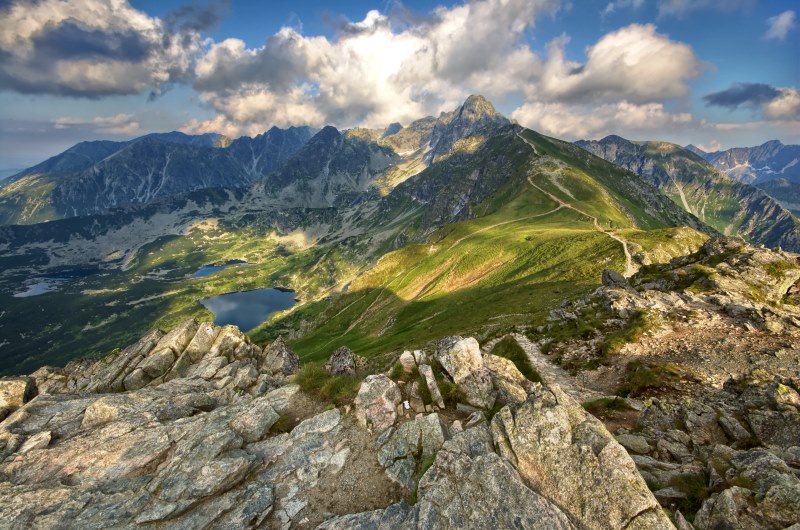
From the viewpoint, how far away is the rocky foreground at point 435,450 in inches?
564

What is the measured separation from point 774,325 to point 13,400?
220 feet

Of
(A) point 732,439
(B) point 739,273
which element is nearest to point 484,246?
(B) point 739,273

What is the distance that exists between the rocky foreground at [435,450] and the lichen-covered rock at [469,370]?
99 mm

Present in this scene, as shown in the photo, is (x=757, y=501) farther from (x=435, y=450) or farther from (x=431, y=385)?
(x=431, y=385)

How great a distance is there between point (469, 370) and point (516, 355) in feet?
68.9

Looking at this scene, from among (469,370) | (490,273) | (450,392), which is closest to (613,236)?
(490,273)

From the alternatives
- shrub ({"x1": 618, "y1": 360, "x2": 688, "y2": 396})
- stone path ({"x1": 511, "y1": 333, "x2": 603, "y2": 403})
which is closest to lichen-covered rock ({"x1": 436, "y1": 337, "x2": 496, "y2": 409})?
stone path ({"x1": 511, "y1": 333, "x2": 603, "y2": 403})

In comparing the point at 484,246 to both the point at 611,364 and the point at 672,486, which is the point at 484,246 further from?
the point at 672,486

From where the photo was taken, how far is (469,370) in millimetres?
23859

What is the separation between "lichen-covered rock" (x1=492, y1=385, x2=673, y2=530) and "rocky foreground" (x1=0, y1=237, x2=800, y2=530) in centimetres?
6

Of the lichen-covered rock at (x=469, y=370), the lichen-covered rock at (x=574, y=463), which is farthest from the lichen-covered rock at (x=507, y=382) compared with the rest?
the lichen-covered rock at (x=574, y=463)

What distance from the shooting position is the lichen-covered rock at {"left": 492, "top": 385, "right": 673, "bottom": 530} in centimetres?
1327

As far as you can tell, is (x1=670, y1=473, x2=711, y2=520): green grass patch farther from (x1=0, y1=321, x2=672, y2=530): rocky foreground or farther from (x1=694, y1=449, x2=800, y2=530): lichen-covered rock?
(x1=0, y1=321, x2=672, y2=530): rocky foreground

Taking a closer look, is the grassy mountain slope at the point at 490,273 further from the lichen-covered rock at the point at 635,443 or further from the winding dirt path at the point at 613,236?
the lichen-covered rock at the point at 635,443
